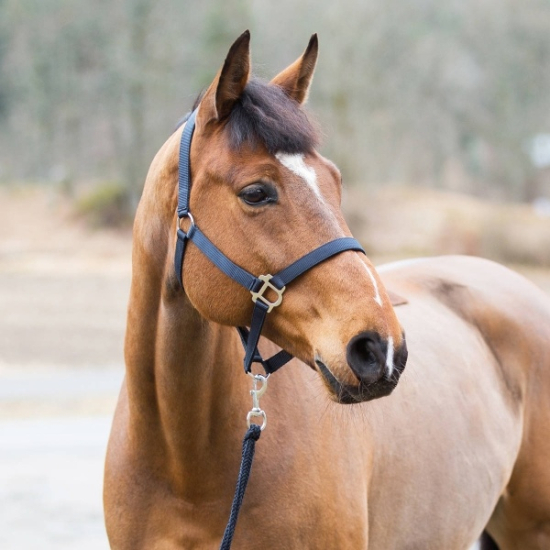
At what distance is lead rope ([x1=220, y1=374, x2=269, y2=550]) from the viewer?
2295 millimetres

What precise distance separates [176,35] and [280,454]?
28.2m

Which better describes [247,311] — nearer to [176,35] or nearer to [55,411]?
[55,411]

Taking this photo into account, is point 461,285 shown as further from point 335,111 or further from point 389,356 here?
point 335,111

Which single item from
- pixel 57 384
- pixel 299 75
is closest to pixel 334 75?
pixel 57 384

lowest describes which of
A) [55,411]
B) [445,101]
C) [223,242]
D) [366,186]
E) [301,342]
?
[55,411]

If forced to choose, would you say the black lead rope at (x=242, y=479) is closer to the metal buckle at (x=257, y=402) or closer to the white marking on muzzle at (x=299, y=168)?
the metal buckle at (x=257, y=402)

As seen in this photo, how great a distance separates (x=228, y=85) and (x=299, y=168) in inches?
11.9

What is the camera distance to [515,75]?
2936 cm

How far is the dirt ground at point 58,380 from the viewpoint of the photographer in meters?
6.16

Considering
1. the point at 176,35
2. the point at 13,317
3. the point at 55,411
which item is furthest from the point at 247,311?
the point at 176,35

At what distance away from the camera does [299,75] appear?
8.06ft

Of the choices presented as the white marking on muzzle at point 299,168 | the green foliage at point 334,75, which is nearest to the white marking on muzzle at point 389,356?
the white marking on muzzle at point 299,168

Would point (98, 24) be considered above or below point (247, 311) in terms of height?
above

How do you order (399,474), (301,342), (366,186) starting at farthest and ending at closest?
(366,186), (399,474), (301,342)
